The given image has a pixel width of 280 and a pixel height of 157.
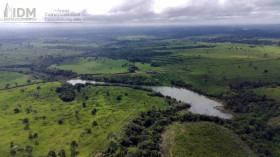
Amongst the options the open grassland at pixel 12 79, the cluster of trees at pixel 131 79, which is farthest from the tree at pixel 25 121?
the open grassland at pixel 12 79

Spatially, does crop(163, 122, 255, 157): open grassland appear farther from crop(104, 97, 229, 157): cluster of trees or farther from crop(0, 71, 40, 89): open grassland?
crop(0, 71, 40, 89): open grassland

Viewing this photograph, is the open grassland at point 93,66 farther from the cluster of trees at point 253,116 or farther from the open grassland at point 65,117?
the cluster of trees at point 253,116

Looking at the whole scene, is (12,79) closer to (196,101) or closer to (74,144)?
(74,144)

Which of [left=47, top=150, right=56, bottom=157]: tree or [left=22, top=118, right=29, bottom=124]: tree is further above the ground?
[left=22, top=118, right=29, bottom=124]: tree

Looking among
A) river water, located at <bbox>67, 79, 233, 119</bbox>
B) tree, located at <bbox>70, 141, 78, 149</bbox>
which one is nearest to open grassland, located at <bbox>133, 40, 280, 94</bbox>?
river water, located at <bbox>67, 79, 233, 119</bbox>

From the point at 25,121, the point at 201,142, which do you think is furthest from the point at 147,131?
the point at 25,121

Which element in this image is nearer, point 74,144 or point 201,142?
point 201,142

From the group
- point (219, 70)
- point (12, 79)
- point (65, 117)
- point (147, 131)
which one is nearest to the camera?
point (147, 131)
